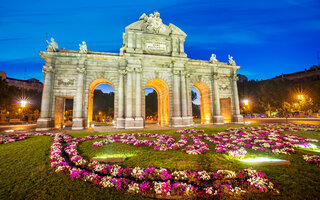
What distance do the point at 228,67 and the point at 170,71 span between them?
12210 millimetres

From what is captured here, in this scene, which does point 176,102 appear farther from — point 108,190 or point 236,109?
point 108,190

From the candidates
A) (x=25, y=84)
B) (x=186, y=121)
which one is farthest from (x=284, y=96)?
(x=25, y=84)

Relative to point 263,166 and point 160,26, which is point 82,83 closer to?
point 160,26

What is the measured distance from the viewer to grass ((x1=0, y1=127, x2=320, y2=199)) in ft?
13.5

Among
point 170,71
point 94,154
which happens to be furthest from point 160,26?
point 94,154

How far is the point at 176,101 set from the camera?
2167cm

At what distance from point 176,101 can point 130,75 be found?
8.18m

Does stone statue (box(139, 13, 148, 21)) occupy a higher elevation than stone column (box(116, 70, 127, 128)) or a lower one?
higher

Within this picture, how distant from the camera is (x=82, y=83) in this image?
20234mm

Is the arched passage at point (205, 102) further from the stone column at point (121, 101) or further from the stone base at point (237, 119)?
the stone column at point (121, 101)

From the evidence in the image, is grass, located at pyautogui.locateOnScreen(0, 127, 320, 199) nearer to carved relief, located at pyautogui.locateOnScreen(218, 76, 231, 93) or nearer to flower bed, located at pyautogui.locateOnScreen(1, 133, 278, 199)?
flower bed, located at pyautogui.locateOnScreen(1, 133, 278, 199)

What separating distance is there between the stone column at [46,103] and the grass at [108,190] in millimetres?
11268

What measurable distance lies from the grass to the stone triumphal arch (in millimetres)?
12032

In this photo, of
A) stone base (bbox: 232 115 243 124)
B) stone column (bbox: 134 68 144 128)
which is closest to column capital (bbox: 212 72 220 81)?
stone base (bbox: 232 115 243 124)
